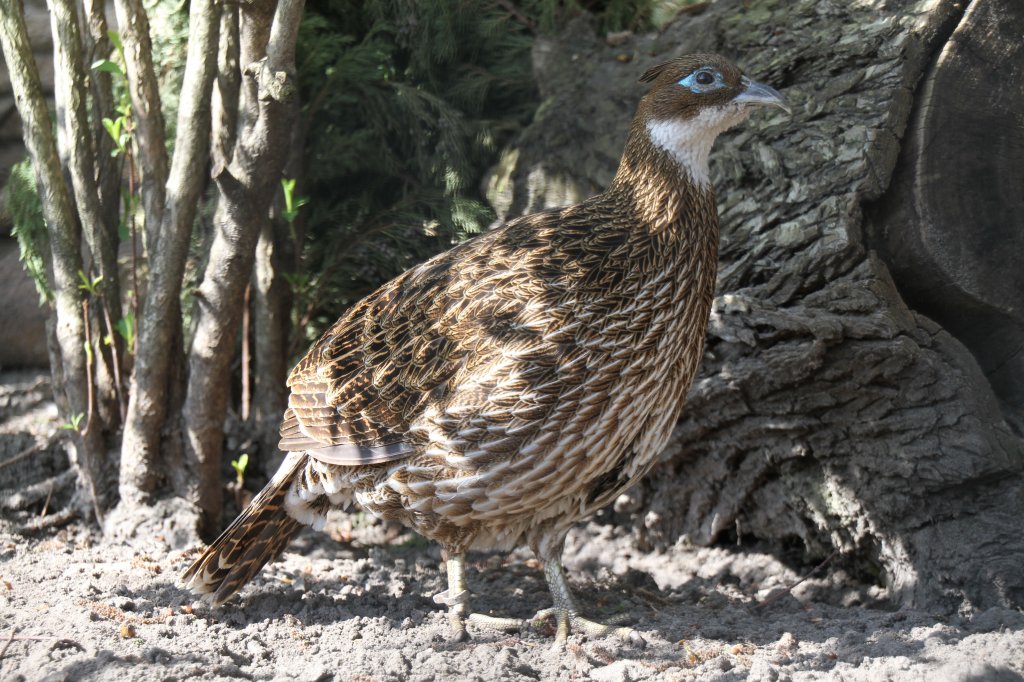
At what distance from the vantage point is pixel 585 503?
366 cm

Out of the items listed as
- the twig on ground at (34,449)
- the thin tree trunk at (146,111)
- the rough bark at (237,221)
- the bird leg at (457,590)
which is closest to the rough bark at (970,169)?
the bird leg at (457,590)

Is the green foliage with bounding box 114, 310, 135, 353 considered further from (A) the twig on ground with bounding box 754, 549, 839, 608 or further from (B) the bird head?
(A) the twig on ground with bounding box 754, 549, 839, 608

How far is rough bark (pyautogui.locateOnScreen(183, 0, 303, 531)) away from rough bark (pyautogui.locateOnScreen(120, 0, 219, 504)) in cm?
13

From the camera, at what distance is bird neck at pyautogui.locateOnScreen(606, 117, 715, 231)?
3615 millimetres

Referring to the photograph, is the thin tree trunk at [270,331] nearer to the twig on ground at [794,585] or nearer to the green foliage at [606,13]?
the green foliage at [606,13]

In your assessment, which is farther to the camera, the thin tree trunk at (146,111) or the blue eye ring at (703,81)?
the thin tree trunk at (146,111)

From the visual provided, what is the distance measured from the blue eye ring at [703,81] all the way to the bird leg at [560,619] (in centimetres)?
184

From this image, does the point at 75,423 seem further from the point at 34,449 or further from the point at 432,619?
the point at 432,619

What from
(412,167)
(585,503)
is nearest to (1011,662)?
(585,503)

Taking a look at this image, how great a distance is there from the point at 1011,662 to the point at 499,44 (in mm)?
3708

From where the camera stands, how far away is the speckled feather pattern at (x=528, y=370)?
338 cm

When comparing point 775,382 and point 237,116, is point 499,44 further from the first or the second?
point 775,382

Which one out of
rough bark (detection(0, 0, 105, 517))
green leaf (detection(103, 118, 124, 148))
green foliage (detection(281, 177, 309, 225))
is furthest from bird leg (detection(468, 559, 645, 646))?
green leaf (detection(103, 118, 124, 148))

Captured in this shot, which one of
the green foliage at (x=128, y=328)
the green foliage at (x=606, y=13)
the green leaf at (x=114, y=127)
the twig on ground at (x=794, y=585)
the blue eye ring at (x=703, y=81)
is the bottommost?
the twig on ground at (x=794, y=585)
